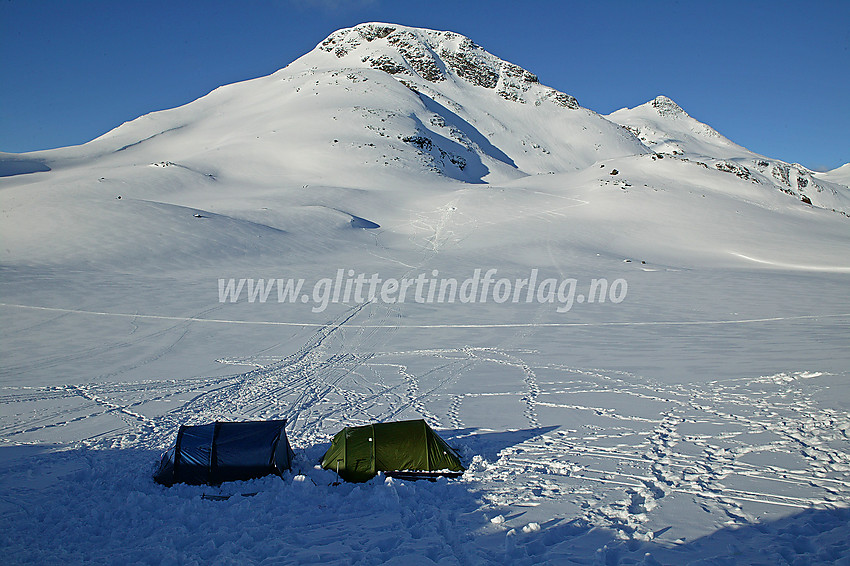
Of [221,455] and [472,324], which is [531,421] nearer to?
[221,455]

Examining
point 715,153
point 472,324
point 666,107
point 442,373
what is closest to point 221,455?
point 442,373

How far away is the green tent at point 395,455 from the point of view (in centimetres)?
735

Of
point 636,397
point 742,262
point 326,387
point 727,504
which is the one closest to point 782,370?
point 636,397

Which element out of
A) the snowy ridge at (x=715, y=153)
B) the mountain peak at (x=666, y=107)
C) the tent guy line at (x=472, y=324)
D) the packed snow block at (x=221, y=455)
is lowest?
the packed snow block at (x=221, y=455)

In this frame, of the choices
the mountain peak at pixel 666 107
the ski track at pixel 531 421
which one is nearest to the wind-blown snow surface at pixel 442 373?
the ski track at pixel 531 421

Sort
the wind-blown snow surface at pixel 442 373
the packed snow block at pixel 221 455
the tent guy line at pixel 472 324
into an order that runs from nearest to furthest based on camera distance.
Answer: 1. the wind-blown snow surface at pixel 442 373
2. the packed snow block at pixel 221 455
3. the tent guy line at pixel 472 324

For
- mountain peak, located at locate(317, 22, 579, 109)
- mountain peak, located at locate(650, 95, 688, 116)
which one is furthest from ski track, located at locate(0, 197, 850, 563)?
mountain peak, located at locate(650, 95, 688, 116)

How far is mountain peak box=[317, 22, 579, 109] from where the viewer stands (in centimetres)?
10488

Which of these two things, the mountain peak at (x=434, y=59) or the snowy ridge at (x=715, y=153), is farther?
the mountain peak at (x=434, y=59)

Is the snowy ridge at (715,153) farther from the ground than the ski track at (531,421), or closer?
farther from the ground

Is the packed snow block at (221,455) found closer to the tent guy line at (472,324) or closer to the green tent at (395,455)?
the green tent at (395,455)

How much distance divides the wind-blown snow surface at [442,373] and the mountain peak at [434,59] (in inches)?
2763

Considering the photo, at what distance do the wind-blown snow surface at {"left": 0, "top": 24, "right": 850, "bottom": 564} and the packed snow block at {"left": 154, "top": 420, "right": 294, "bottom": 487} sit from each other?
0.68 feet

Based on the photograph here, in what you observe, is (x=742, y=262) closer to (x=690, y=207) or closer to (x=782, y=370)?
(x=690, y=207)
